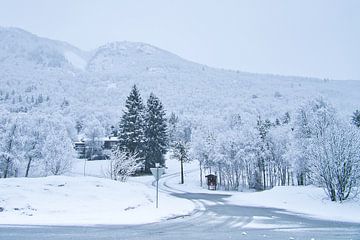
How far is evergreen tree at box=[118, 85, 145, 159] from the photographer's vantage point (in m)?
71.8

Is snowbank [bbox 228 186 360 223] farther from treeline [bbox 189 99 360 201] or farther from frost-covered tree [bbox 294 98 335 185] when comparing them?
frost-covered tree [bbox 294 98 335 185]

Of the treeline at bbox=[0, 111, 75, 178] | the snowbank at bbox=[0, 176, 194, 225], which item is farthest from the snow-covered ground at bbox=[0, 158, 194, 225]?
the treeline at bbox=[0, 111, 75, 178]

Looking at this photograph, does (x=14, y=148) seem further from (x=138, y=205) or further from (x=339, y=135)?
(x=339, y=135)

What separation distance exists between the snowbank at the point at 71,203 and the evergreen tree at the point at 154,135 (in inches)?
1791

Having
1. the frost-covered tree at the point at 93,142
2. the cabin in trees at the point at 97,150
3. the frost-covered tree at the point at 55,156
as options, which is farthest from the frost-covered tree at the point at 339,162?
the frost-covered tree at the point at 93,142

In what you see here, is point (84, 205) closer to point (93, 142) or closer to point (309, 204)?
point (309, 204)

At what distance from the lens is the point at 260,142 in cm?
6506

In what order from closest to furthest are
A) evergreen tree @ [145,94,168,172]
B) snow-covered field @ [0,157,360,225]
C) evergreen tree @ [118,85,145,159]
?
snow-covered field @ [0,157,360,225] → evergreen tree @ [118,85,145,159] → evergreen tree @ [145,94,168,172]

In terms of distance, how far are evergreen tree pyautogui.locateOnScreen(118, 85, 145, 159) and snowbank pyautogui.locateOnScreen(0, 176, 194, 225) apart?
43.5m

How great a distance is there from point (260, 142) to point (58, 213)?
159ft

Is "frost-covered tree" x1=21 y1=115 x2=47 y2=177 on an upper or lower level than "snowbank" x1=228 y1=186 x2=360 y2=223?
upper

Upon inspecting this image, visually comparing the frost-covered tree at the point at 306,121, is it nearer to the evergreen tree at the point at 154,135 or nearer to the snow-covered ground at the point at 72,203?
the snow-covered ground at the point at 72,203

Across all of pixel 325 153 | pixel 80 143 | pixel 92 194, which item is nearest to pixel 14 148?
pixel 92 194

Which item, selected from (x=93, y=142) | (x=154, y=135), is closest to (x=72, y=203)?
(x=154, y=135)
